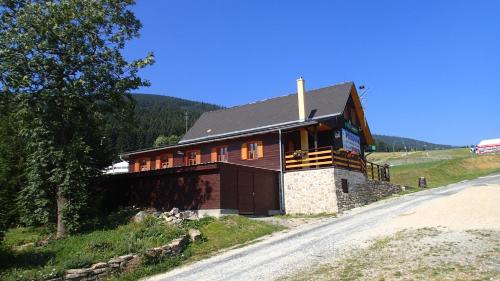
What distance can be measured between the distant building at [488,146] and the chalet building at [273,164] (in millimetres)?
69106

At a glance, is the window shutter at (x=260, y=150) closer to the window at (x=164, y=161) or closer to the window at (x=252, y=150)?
the window at (x=252, y=150)

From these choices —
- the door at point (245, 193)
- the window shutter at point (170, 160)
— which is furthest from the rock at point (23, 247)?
the window shutter at point (170, 160)

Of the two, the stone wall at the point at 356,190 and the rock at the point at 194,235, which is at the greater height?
the stone wall at the point at 356,190

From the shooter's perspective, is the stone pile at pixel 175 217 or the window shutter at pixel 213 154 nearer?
the stone pile at pixel 175 217

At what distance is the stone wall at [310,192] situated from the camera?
2673 cm

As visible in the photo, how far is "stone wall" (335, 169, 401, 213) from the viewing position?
27297 mm

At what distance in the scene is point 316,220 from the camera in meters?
23.8

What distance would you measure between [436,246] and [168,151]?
964 inches

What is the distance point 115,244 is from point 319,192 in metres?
13.8

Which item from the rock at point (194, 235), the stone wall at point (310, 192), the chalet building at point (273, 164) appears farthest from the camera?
the stone wall at point (310, 192)

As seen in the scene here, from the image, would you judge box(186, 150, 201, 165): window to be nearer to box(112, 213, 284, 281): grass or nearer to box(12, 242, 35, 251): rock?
box(112, 213, 284, 281): grass

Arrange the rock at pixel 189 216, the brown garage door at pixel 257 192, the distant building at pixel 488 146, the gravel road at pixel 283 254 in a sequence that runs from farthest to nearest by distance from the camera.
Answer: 1. the distant building at pixel 488 146
2. the brown garage door at pixel 257 192
3. the rock at pixel 189 216
4. the gravel road at pixel 283 254

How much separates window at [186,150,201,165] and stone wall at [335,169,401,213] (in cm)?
1073

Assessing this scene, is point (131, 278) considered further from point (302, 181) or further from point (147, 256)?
point (302, 181)
